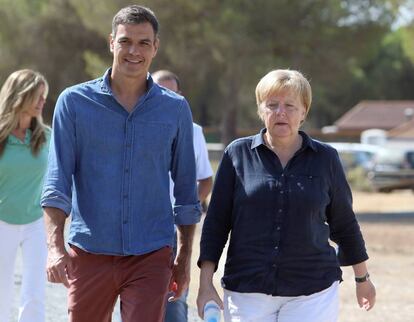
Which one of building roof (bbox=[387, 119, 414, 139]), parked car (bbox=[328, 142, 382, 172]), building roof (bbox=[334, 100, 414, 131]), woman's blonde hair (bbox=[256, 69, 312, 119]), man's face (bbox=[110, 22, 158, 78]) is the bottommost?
building roof (bbox=[334, 100, 414, 131])

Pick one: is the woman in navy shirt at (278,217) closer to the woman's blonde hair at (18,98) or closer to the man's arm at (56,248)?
the man's arm at (56,248)

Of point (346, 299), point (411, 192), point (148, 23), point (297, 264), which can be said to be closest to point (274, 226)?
point (297, 264)

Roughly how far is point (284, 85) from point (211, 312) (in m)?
1.09

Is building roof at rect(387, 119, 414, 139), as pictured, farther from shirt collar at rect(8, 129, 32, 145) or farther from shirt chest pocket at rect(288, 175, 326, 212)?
shirt chest pocket at rect(288, 175, 326, 212)

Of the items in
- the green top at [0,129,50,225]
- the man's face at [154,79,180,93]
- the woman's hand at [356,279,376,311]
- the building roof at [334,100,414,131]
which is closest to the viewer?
the woman's hand at [356,279,376,311]

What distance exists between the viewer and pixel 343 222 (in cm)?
473

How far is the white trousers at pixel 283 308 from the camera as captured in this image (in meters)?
4.42

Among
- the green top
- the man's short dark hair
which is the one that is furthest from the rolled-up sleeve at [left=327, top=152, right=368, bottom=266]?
the green top

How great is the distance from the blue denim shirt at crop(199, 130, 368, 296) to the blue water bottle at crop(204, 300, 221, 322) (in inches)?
4.6

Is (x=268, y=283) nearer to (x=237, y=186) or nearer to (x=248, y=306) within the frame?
(x=248, y=306)

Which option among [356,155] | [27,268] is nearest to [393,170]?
[356,155]

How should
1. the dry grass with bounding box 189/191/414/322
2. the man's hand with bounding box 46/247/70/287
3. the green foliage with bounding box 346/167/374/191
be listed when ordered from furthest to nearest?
the green foliage with bounding box 346/167/374/191 < the dry grass with bounding box 189/191/414/322 < the man's hand with bounding box 46/247/70/287

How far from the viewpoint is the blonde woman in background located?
670cm

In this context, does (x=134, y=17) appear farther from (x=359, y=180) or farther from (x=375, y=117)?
(x=375, y=117)
